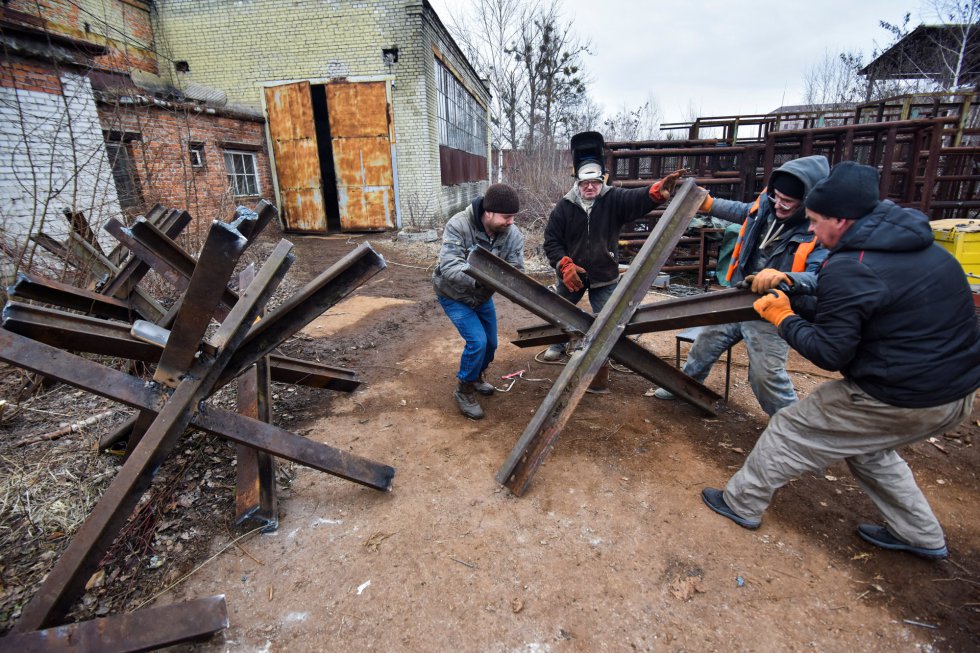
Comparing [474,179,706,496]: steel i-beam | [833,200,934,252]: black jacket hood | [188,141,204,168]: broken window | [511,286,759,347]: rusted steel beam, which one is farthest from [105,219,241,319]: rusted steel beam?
[188,141,204,168]: broken window

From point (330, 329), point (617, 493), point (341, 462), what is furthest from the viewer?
point (330, 329)

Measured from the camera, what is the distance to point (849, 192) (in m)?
1.92

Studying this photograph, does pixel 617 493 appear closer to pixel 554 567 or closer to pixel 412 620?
pixel 554 567

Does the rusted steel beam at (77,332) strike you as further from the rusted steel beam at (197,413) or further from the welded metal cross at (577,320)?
the welded metal cross at (577,320)

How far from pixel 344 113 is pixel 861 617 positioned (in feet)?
39.2

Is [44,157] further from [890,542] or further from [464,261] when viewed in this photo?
[890,542]

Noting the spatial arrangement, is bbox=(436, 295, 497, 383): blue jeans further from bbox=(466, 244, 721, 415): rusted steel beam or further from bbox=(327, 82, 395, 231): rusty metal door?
bbox=(327, 82, 395, 231): rusty metal door

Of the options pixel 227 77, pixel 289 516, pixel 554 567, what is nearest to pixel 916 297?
pixel 554 567

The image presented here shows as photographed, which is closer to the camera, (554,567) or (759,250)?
(554,567)

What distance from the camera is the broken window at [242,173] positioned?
10641 mm

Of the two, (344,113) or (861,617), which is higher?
(344,113)

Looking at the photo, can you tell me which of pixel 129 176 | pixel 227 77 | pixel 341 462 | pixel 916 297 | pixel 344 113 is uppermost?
pixel 227 77

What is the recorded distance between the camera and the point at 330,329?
545cm

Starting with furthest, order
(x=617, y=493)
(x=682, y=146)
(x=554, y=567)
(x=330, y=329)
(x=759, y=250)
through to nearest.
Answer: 1. (x=682, y=146)
2. (x=330, y=329)
3. (x=759, y=250)
4. (x=617, y=493)
5. (x=554, y=567)
